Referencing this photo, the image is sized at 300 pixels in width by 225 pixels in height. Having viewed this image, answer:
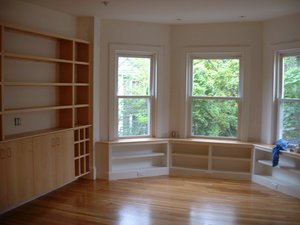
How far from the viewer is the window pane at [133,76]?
5.50 meters

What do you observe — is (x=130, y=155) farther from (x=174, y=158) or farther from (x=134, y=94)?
(x=134, y=94)

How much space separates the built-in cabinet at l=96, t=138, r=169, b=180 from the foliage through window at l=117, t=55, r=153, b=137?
260mm

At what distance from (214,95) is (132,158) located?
5.78ft

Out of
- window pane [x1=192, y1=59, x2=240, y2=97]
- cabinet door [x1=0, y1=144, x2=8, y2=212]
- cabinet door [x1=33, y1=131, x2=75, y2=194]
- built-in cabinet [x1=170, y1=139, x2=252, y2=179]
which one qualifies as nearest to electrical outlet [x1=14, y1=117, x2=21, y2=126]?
cabinet door [x1=33, y1=131, x2=75, y2=194]

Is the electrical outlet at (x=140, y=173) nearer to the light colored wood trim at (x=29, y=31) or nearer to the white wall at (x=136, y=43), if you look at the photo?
the white wall at (x=136, y=43)

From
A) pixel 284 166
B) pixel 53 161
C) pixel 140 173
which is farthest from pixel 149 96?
pixel 284 166

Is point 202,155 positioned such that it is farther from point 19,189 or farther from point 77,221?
point 19,189

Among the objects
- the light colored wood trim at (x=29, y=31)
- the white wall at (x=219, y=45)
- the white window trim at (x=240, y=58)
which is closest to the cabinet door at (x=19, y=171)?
the light colored wood trim at (x=29, y=31)

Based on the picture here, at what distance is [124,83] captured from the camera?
217 inches

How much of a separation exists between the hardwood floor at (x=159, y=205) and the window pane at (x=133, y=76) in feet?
4.98

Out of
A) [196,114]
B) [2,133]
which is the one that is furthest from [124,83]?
[2,133]

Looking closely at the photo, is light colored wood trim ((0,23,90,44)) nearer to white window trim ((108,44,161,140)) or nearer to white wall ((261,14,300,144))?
white window trim ((108,44,161,140))

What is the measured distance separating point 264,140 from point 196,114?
1.20m

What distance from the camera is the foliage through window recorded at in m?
5.50
